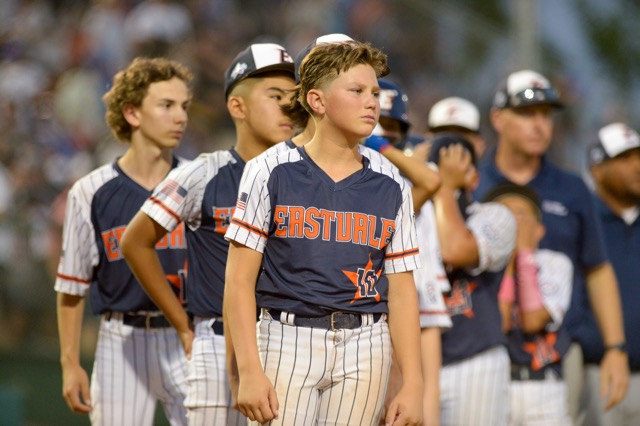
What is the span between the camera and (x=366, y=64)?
4.11m

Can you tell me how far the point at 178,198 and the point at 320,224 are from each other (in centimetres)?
105

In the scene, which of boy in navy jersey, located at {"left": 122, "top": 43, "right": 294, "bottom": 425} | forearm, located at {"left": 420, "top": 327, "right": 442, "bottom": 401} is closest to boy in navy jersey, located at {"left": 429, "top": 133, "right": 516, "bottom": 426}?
forearm, located at {"left": 420, "top": 327, "right": 442, "bottom": 401}

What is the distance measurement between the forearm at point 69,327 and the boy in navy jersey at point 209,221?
848mm

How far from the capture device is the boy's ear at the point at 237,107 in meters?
5.11

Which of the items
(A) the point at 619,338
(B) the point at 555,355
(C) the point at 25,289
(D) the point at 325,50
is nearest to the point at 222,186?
(D) the point at 325,50

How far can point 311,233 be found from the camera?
3996 mm

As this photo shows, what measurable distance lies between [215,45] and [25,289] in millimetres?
4123

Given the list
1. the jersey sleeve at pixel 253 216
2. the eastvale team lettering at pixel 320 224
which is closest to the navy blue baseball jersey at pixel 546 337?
A: the eastvale team lettering at pixel 320 224

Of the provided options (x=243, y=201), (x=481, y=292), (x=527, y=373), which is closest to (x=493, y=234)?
(x=481, y=292)

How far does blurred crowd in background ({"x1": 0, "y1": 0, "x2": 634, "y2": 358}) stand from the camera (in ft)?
32.5

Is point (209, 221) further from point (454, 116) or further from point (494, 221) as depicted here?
point (454, 116)

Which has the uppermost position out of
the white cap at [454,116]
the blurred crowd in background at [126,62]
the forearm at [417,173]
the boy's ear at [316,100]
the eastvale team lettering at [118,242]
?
the blurred crowd in background at [126,62]

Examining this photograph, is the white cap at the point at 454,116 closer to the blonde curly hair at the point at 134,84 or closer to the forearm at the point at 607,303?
the forearm at the point at 607,303

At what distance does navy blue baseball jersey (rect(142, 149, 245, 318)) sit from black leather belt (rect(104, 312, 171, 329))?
0.71 meters
